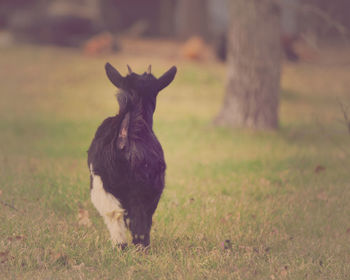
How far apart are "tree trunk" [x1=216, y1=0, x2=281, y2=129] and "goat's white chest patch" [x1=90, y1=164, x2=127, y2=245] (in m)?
6.57

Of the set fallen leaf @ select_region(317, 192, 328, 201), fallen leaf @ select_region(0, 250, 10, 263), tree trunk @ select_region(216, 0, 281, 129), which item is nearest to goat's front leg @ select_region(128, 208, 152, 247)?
fallen leaf @ select_region(0, 250, 10, 263)

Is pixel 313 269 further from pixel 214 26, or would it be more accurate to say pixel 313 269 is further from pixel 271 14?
pixel 214 26

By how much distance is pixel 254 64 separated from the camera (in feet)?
33.6

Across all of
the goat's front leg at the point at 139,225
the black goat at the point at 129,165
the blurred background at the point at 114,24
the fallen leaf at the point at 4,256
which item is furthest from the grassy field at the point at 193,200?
the blurred background at the point at 114,24

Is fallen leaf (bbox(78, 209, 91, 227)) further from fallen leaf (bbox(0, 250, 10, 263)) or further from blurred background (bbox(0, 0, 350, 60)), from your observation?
blurred background (bbox(0, 0, 350, 60))

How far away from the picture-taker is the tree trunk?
10133mm

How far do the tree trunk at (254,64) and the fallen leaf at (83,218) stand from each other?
5687 mm

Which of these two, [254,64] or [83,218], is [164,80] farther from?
[254,64]

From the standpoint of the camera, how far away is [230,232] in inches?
196

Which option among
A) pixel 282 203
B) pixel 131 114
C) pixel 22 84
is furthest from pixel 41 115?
pixel 131 114

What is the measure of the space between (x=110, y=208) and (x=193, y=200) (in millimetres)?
1785

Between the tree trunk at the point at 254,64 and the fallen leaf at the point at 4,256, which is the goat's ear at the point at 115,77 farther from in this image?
the tree trunk at the point at 254,64

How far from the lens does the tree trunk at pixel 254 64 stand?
33.2 feet

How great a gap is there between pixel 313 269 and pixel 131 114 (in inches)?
72.3
